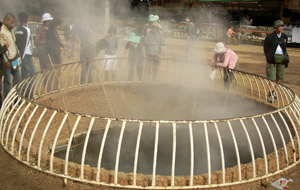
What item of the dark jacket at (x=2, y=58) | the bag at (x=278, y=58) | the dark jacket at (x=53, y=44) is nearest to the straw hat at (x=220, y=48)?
the bag at (x=278, y=58)

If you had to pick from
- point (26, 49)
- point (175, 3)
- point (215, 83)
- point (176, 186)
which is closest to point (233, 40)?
point (175, 3)

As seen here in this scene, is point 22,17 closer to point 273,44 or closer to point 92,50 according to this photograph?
point 92,50

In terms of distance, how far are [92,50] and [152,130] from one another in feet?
7.89

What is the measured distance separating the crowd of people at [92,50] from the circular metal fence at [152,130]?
0.17 m

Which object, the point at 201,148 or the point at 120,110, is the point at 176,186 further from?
the point at 120,110

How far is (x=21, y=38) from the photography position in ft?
20.2

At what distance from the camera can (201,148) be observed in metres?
6.36

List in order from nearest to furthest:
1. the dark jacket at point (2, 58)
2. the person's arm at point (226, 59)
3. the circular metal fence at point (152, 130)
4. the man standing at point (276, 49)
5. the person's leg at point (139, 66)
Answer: the circular metal fence at point (152, 130), the dark jacket at point (2, 58), the person's arm at point (226, 59), the man standing at point (276, 49), the person's leg at point (139, 66)

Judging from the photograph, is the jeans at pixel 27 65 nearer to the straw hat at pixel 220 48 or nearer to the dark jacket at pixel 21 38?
the dark jacket at pixel 21 38

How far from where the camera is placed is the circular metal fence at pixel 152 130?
11.4 feet

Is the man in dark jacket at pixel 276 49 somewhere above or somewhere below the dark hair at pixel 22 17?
below

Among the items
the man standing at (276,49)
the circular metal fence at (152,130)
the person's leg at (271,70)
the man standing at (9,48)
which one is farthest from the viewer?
the person's leg at (271,70)

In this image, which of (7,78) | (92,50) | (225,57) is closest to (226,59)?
(225,57)

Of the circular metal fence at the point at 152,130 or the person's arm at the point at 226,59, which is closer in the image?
the circular metal fence at the point at 152,130
